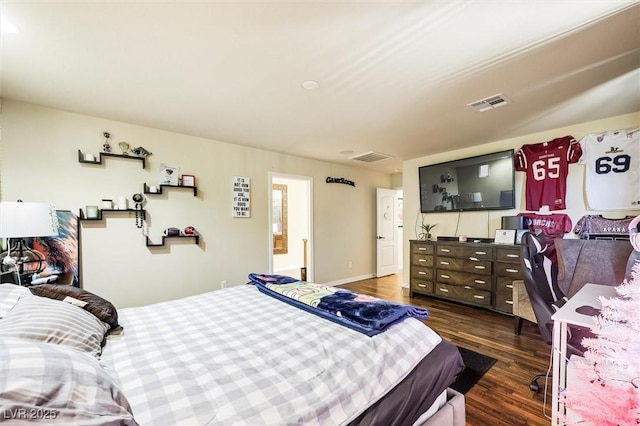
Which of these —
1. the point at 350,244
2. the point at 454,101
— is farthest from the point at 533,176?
the point at 350,244

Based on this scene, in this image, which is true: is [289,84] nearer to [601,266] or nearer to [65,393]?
[65,393]

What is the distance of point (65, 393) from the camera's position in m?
0.69

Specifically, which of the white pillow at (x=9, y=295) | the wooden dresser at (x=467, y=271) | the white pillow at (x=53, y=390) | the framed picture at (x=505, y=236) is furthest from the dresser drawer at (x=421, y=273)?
the white pillow at (x=9, y=295)

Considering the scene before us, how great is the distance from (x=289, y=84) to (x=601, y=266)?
3141mm

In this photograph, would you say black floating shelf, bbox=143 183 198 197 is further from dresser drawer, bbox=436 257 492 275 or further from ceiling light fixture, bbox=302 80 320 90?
dresser drawer, bbox=436 257 492 275

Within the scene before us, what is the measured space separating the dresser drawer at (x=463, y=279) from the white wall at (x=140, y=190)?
6.78 ft

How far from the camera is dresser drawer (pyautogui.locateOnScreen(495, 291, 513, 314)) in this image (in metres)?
3.28

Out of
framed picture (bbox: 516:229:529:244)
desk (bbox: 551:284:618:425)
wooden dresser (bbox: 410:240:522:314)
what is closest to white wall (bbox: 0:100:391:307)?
wooden dresser (bbox: 410:240:522:314)

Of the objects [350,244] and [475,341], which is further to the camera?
[350,244]

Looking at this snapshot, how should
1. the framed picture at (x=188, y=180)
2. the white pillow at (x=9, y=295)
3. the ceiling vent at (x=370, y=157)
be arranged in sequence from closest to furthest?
the white pillow at (x=9, y=295)
the framed picture at (x=188, y=180)
the ceiling vent at (x=370, y=157)

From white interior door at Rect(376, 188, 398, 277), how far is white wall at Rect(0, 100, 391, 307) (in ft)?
5.38

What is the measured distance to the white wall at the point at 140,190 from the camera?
2588 mm

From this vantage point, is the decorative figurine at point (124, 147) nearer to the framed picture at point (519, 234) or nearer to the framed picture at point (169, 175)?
the framed picture at point (169, 175)

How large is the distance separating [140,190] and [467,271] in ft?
14.4
